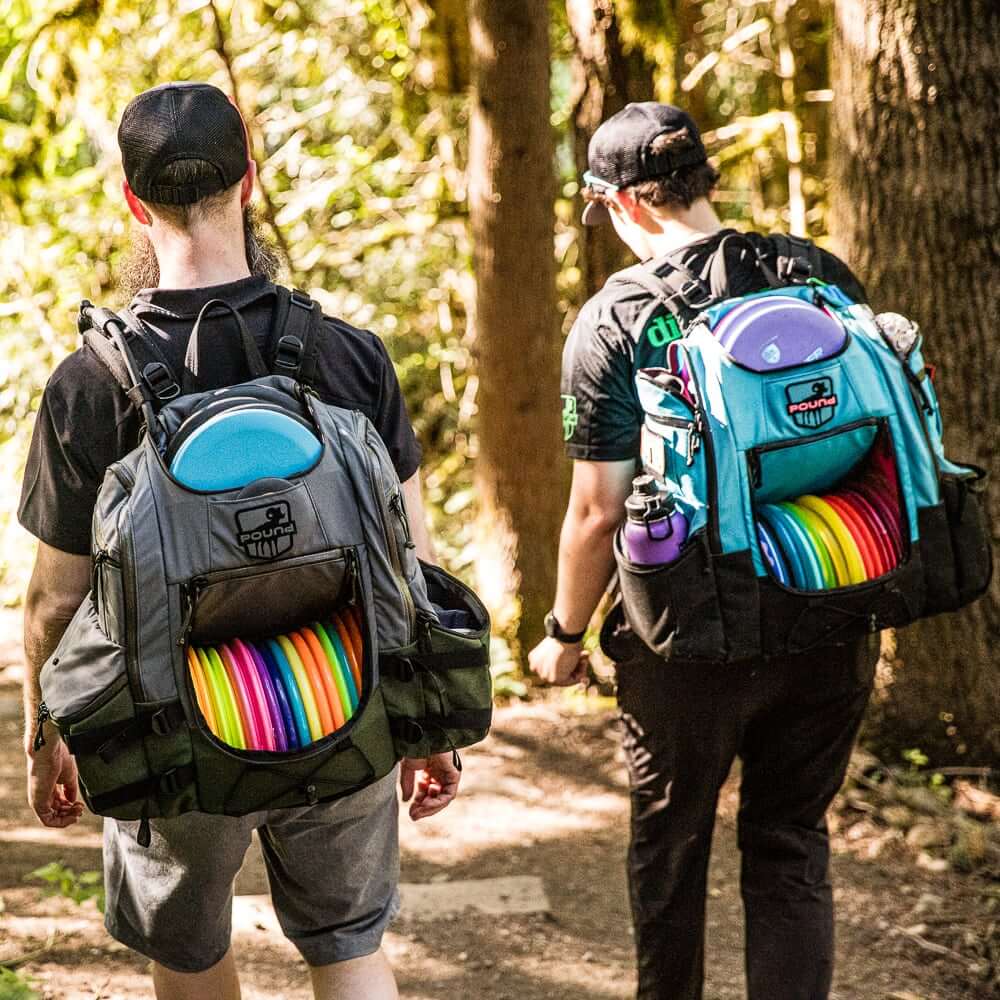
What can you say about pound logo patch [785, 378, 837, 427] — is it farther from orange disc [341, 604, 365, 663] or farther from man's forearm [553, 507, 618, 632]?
orange disc [341, 604, 365, 663]

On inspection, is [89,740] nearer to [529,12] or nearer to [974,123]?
[974,123]

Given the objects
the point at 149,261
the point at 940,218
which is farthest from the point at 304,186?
the point at 149,261

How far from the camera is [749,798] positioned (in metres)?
2.94

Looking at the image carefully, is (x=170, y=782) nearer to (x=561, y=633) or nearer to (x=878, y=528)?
(x=561, y=633)

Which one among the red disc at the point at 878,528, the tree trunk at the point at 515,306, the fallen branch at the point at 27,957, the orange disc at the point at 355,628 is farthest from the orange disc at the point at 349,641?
the tree trunk at the point at 515,306

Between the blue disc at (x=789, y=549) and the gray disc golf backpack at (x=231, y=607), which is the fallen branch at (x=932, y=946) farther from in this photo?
the gray disc golf backpack at (x=231, y=607)

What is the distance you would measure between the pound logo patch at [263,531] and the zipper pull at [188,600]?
0.09 m

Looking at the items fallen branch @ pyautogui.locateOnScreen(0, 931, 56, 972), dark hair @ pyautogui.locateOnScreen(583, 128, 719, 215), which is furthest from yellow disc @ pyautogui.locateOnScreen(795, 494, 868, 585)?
fallen branch @ pyautogui.locateOnScreen(0, 931, 56, 972)

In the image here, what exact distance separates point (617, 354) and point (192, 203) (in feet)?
3.29

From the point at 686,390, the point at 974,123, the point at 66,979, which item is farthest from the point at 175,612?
the point at 974,123

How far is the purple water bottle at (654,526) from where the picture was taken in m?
2.58

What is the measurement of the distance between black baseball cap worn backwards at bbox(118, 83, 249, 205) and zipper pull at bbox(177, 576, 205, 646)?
2.21 ft

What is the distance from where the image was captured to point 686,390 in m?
2.55

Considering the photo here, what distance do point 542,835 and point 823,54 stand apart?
550 cm
